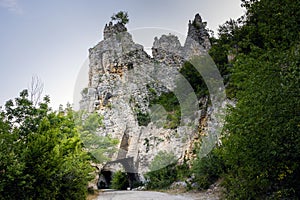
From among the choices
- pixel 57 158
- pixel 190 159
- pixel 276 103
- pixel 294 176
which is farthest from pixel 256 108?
pixel 190 159

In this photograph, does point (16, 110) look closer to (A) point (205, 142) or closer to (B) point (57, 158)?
(B) point (57, 158)

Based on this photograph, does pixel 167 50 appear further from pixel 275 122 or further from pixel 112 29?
pixel 275 122

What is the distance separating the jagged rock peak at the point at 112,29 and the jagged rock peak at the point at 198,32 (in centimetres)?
824

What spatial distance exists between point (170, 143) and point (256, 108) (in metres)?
17.8

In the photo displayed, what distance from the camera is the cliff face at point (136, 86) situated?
81.5ft

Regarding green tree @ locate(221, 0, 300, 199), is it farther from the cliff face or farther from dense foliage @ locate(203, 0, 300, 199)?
the cliff face

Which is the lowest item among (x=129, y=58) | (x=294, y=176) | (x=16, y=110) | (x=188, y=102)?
(x=294, y=176)

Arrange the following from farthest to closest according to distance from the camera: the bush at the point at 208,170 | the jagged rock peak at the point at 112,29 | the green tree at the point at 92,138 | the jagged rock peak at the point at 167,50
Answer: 1. the jagged rock peak at the point at 112,29
2. the jagged rock peak at the point at 167,50
3. the green tree at the point at 92,138
4. the bush at the point at 208,170

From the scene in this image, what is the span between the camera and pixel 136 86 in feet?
99.7

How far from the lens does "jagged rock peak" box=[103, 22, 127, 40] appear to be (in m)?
34.4

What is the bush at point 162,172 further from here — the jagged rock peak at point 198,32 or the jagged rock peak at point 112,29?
the jagged rock peak at point 112,29

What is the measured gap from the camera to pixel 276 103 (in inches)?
199

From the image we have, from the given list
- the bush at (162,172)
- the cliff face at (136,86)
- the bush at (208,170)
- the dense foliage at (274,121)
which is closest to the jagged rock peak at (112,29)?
the cliff face at (136,86)

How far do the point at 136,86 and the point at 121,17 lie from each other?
9.53m
